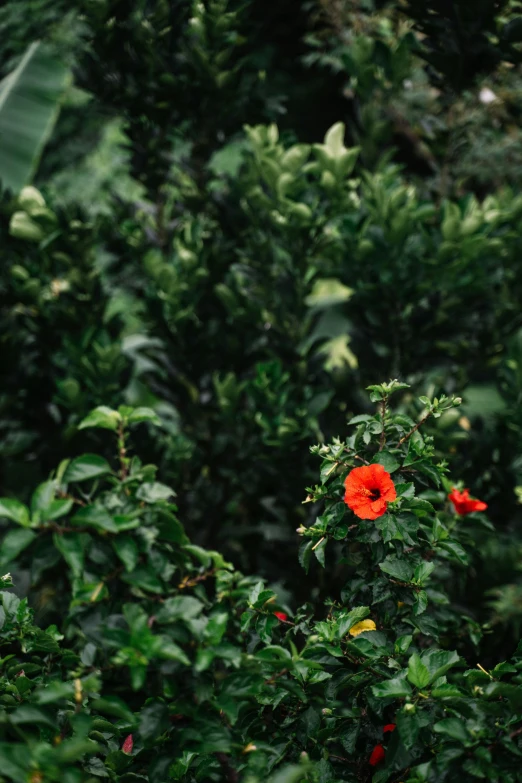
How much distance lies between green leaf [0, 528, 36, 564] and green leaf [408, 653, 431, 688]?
595mm

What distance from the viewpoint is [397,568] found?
3.88 ft

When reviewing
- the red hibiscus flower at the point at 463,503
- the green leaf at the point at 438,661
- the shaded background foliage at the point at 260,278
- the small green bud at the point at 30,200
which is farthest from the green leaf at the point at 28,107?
the green leaf at the point at 438,661

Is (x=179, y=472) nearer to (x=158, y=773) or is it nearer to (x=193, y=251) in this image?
(x=193, y=251)

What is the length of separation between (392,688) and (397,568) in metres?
0.21

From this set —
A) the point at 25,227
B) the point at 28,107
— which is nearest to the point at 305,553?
the point at 25,227

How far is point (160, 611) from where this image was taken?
103cm

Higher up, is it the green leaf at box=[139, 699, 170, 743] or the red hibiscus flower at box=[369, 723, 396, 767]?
the green leaf at box=[139, 699, 170, 743]

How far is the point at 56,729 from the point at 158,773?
190 millimetres

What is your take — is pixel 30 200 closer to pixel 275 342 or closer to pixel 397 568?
pixel 275 342

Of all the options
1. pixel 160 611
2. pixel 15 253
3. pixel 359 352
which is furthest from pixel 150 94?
pixel 160 611

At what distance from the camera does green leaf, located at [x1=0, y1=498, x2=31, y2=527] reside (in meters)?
0.97

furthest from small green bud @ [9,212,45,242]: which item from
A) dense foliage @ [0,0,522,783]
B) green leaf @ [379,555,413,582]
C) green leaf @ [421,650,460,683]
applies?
green leaf @ [421,650,460,683]

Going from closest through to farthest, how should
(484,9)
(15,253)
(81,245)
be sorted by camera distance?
(484,9) < (81,245) < (15,253)

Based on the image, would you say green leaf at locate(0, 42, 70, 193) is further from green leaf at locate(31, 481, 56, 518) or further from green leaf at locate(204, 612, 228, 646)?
green leaf at locate(204, 612, 228, 646)
